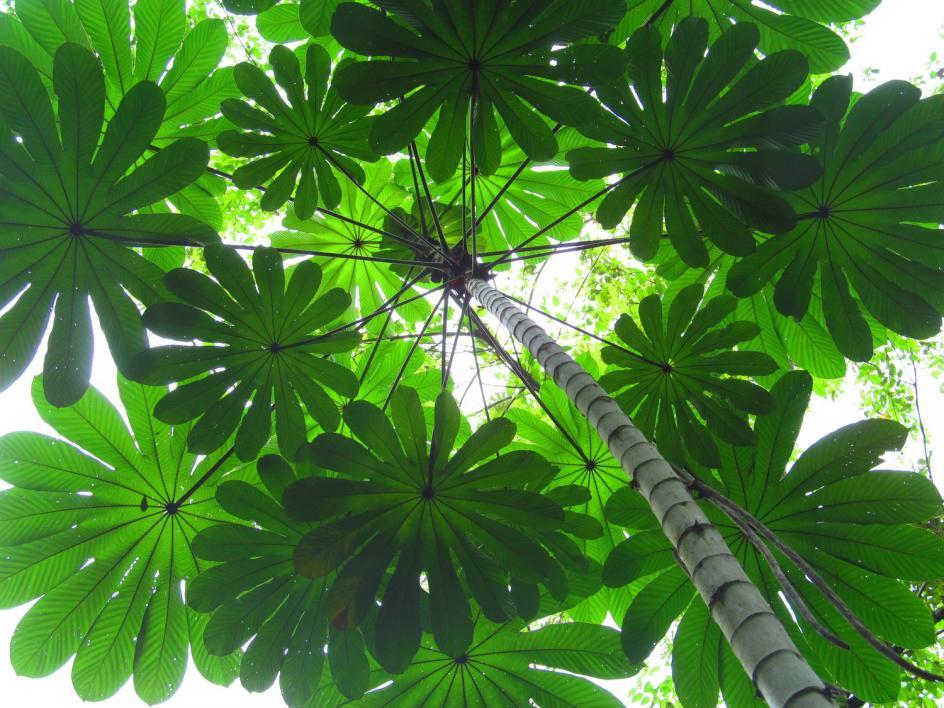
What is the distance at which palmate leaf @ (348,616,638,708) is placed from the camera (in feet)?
8.39

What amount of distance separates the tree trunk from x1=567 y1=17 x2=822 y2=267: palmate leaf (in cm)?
74

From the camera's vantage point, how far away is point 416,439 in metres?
2.13

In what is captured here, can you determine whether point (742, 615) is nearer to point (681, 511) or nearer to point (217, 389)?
point (681, 511)

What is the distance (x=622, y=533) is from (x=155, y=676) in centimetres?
222

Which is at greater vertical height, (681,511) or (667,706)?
(667,706)

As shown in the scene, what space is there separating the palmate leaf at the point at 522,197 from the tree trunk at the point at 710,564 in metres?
1.73

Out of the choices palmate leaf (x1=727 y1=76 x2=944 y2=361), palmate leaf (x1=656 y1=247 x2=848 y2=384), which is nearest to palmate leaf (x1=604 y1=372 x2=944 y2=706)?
palmate leaf (x1=727 y1=76 x2=944 y2=361)

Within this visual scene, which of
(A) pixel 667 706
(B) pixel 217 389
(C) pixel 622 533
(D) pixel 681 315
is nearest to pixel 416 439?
(B) pixel 217 389

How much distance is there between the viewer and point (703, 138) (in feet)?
7.27

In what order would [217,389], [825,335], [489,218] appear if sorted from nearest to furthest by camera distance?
[217,389] → [825,335] → [489,218]

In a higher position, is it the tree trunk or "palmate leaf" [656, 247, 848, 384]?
"palmate leaf" [656, 247, 848, 384]

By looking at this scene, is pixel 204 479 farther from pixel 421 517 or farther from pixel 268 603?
pixel 421 517

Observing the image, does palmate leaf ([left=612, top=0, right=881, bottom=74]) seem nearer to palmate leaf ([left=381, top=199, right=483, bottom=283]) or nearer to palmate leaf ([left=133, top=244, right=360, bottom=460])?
palmate leaf ([left=381, top=199, right=483, bottom=283])

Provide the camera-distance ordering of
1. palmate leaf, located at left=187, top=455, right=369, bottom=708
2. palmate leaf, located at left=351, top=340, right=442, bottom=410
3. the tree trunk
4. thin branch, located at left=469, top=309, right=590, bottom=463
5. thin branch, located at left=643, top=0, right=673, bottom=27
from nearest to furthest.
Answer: the tree trunk
palmate leaf, located at left=187, top=455, right=369, bottom=708
thin branch, located at left=643, top=0, right=673, bottom=27
thin branch, located at left=469, top=309, right=590, bottom=463
palmate leaf, located at left=351, top=340, right=442, bottom=410
